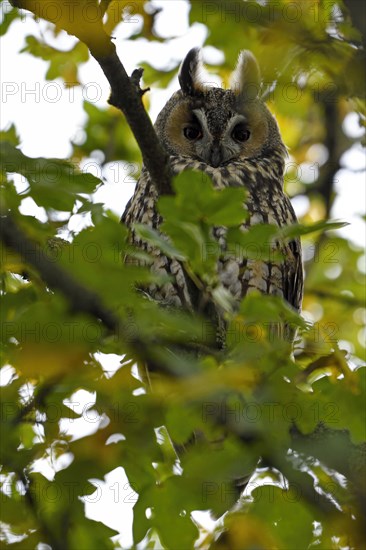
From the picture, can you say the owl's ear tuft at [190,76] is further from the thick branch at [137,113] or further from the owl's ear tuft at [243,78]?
the thick branch at [137,113]

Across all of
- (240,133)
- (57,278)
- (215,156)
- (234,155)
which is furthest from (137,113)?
(240,133)

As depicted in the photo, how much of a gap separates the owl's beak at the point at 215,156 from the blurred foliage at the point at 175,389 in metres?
2.24

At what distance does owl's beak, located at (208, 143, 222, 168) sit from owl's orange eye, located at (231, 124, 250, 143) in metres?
0.21

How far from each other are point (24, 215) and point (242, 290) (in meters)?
2.19

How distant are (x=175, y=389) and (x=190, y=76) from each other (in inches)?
147

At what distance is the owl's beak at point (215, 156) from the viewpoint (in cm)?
468

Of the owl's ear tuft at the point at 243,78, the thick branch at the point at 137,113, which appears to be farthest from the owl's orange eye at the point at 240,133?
the thick branch at the point at 137,113

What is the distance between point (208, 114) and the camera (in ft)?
15.6

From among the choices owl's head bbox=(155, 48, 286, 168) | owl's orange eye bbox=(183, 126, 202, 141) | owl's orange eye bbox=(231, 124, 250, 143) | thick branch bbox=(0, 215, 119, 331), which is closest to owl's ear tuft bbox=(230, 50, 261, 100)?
owl's head bbox=(155, 48, 286, 168)

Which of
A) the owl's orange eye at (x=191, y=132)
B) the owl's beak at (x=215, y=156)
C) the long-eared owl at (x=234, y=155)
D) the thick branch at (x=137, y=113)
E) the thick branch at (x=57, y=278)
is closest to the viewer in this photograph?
the thick branch at (x=57, y=278)

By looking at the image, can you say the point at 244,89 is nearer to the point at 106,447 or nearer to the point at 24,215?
the point at 24,215

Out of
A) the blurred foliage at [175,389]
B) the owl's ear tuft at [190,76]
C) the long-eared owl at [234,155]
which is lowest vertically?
the long-eared owl at [234,155]

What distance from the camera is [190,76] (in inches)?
195

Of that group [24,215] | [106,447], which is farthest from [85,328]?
[24,215]
